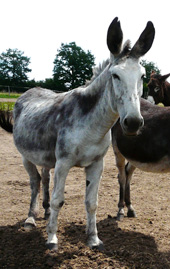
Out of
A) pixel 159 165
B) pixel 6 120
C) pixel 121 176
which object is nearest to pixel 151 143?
pixel 159 165

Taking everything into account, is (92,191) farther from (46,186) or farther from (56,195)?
(46,186)

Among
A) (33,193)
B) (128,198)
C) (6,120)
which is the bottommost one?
(128,198)

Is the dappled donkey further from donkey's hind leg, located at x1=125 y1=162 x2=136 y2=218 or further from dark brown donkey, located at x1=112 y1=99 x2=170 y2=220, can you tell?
donkey's hind leg, located at x1=125 y1=162 x2=136 y2=218

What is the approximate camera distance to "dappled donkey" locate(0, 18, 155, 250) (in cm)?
242

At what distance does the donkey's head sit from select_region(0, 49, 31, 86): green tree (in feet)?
192

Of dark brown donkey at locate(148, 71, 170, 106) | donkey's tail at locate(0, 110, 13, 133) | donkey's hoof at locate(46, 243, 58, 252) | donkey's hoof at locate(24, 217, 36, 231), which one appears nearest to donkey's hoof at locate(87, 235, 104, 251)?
donkey's hoof at locate(46, 243, 58, 252)

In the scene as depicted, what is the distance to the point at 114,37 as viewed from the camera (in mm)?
2555

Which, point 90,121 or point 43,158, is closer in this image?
point 90,121

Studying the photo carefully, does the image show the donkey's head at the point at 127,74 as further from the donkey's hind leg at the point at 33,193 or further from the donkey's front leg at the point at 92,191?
the donkey's hind leg at the point at 33,193

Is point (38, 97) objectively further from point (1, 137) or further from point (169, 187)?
point (1, 137)

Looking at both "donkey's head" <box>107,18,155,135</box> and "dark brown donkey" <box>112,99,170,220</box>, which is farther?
"dark brown donkey" <box>112,99,170,220</box>

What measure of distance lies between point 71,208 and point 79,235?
1.07 m

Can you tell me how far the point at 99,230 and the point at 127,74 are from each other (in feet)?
7.83

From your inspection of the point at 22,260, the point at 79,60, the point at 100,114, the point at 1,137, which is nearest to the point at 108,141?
the point at 100,114
